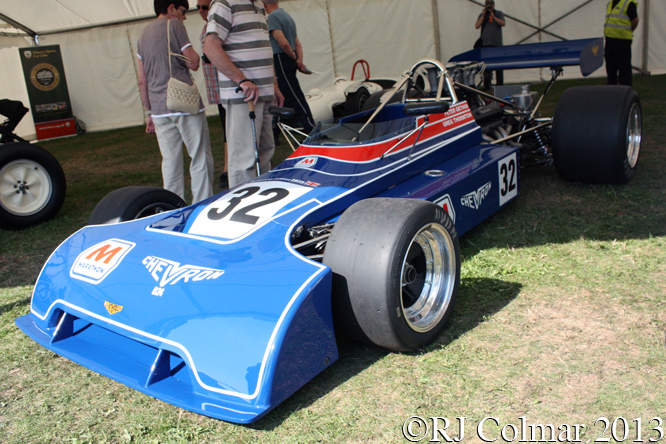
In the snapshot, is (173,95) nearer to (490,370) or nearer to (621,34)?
(490,370)

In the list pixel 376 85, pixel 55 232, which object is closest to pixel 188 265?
pixel 55 232

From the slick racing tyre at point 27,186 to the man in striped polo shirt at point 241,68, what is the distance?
1906 mm

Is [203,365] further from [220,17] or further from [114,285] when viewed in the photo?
[220,17]

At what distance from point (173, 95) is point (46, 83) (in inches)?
391

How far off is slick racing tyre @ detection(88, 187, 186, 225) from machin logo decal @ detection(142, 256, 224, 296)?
825mm

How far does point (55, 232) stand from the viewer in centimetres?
466

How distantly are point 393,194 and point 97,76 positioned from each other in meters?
11.4

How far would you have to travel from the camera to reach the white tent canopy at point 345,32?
444 inches

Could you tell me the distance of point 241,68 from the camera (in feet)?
13.1

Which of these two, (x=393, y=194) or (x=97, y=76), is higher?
(x=97, y=76)

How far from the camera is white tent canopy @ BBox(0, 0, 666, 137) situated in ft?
37.0

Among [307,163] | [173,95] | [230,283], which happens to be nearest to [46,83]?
[173,95]

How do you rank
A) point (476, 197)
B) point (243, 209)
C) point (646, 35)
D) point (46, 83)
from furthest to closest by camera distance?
point (46, 83), point (646, 35), point (476, 197), point (243, 209)

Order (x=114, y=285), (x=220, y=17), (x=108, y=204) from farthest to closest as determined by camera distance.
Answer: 1. (x=220, y=17)
2. (x=108, y=204)
3. (x=114, y=285)
